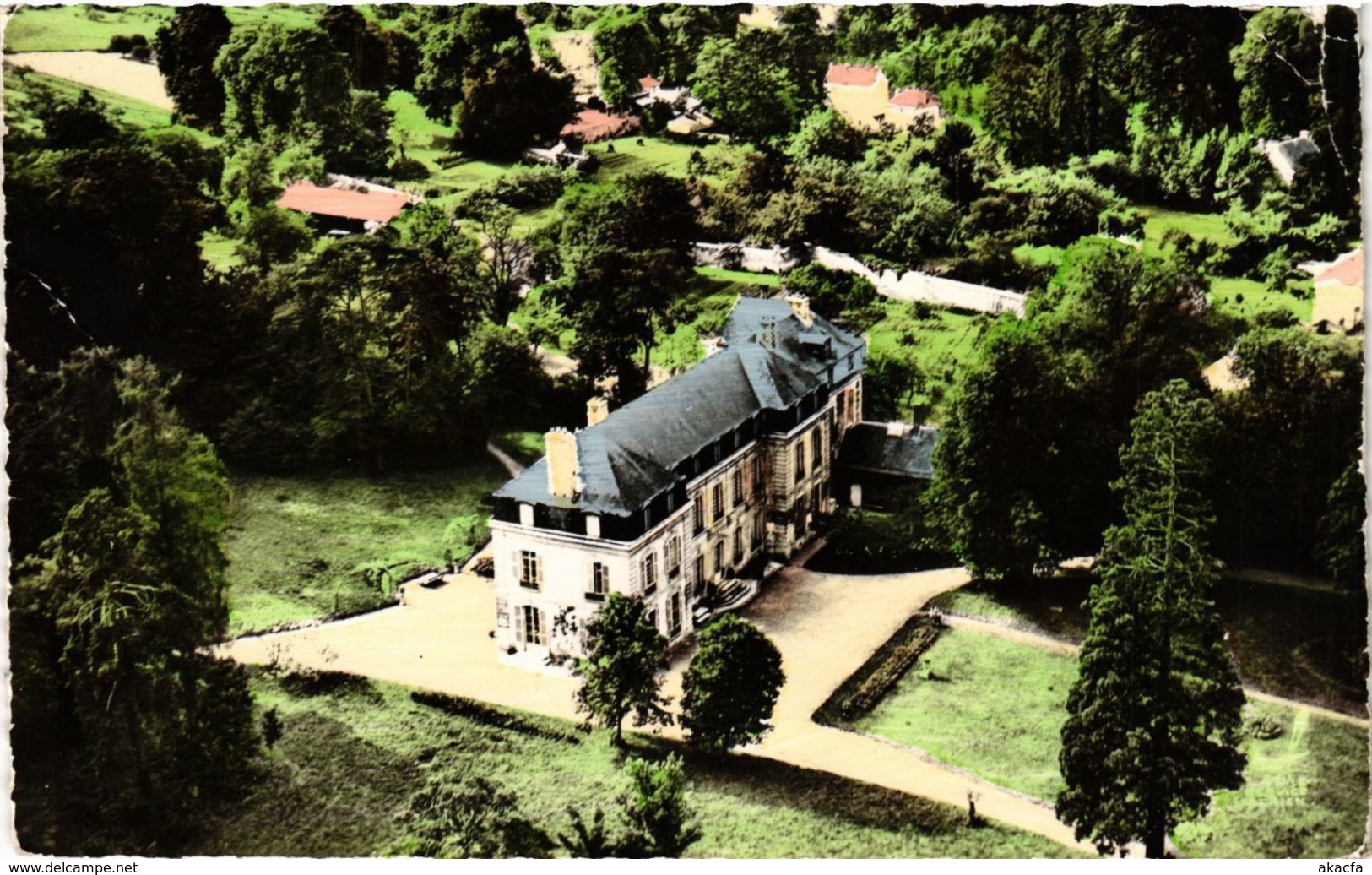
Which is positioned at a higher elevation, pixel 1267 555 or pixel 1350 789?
pixel 1267 555

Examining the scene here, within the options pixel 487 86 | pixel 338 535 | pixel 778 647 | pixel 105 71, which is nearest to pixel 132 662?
A: pixel 338 535

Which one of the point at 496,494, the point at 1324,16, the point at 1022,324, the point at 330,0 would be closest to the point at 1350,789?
the point at 1022,324

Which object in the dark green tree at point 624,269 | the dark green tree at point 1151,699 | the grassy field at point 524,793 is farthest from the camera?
the dark green tree at point 624,269

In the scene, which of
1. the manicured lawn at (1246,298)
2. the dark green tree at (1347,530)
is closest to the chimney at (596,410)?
the manicured lawn at (1246,298)

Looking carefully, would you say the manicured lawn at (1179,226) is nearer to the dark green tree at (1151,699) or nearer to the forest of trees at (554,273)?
the forest of trees at (554,273)

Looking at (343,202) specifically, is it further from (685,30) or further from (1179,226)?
(1179,226)

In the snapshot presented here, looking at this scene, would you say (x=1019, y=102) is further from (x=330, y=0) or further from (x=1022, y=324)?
(x=330, y=0)

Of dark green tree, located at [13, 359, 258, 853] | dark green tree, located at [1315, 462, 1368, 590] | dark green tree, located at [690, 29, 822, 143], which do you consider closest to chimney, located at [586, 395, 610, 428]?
dark green tree, located at [690, 29, 822, 143]

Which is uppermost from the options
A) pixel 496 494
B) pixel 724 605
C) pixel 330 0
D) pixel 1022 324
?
pixel 330 0
